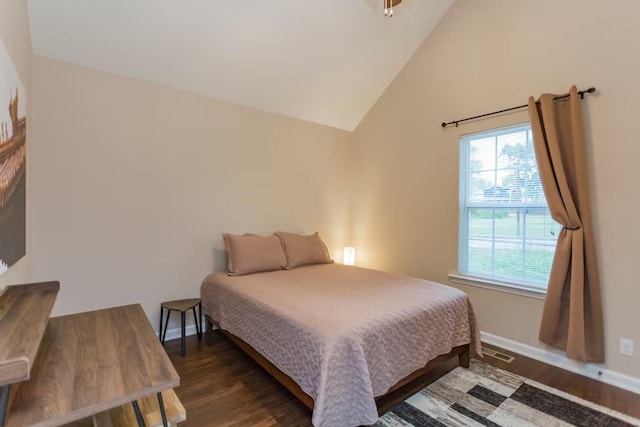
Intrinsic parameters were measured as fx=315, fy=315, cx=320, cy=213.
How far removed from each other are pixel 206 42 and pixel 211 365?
2.65 metres

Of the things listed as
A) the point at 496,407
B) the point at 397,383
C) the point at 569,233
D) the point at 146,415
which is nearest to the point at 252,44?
the point at 146,415

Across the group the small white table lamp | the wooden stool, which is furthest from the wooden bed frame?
the small white table lamp

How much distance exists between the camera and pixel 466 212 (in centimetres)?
316

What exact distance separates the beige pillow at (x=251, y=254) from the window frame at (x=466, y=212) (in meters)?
1.80

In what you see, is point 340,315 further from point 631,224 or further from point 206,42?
point 206,42

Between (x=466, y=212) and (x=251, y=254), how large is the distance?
2.18 meters

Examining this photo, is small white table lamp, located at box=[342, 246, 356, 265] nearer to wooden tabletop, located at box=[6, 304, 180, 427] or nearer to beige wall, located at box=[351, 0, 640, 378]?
beige wall, located at box=[351, 0, 640, 378]

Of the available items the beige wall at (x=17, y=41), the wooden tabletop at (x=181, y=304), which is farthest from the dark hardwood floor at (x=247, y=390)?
the beige wall at (x=17, y=41)

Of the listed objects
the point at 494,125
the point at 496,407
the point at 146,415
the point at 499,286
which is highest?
the point at 494,125

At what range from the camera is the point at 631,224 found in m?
2.20

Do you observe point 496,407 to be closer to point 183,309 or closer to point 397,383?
point 397,383

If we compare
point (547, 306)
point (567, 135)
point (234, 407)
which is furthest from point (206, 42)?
point (547, 306)

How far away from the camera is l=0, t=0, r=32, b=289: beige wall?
1.40 metres

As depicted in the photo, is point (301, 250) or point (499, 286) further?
point (301, 250)
